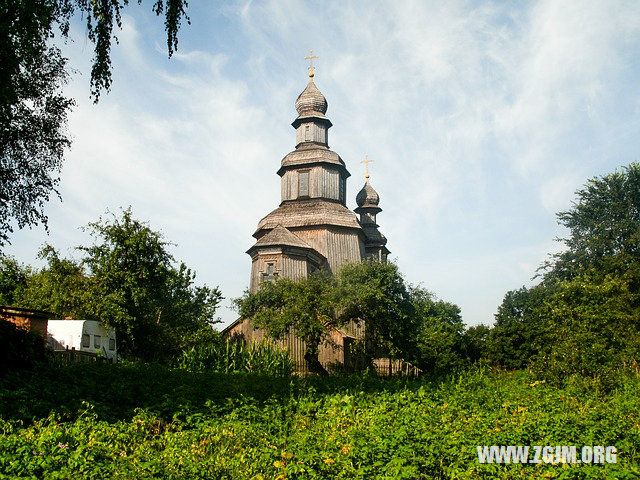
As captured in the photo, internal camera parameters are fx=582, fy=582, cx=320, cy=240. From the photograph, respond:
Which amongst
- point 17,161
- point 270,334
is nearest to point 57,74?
point 17,161

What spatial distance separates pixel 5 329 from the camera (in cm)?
1515

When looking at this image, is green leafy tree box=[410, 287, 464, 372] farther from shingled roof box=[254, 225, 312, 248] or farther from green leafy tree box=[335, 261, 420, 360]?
shingled roof box=[254, 225, 312, 248]

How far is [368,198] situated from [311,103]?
10472 mm

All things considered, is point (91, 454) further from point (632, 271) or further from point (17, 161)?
point (632, 271)

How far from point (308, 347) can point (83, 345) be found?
9.49 m

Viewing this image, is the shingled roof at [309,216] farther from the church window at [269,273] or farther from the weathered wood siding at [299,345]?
the weathered wood siding at [299,345]

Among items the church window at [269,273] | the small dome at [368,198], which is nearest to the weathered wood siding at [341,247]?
the church window at [269,273]

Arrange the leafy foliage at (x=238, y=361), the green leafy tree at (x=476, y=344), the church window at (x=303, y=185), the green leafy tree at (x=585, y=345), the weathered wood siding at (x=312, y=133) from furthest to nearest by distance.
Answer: the weathered wood siding at (x=312, y=133) < the church window at (x=303, y=185) < the green leafy tree at (x=476, y=344) < the leafy foliage at (x=238, y=361) < the green leafy tree at (x=585, y=345)

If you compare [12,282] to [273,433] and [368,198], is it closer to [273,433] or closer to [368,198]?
[368,198]

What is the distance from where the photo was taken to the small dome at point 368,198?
157 ft

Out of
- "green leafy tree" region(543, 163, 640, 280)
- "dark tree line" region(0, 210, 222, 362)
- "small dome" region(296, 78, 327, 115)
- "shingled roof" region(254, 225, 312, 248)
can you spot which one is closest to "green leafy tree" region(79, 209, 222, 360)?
"dark tree line" region(0, 210, 222, 362)

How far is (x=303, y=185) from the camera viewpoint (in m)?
38.3

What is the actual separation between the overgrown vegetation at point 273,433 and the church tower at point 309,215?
17.6 metres

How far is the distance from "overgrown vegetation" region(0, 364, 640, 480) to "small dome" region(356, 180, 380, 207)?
111ft
